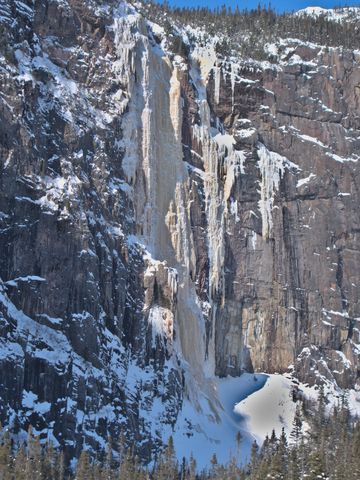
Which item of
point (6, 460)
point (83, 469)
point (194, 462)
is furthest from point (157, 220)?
point (6, 460)

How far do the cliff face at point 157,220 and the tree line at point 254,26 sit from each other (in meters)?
3.09

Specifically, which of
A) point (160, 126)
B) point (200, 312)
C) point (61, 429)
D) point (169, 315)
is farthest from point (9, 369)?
point (160, 126)

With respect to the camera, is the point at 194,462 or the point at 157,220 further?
the point at 157,220

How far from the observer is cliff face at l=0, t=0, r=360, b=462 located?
119 m

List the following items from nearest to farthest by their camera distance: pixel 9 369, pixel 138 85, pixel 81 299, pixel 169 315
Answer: pixel 9 369, pixel 81 299, pixel 169 315, pixel 138 85

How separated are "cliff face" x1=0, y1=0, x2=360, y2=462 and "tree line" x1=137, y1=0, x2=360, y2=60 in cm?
309

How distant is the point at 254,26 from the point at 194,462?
6794cm

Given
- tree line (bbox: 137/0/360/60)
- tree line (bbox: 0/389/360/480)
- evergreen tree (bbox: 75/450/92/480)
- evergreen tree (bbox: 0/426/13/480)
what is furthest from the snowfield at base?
tree line (bbox: 137/0/360/60)

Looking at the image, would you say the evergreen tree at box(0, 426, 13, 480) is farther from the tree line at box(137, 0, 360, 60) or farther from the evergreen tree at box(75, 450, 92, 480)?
the tree line at box(137, 0, 360, 60)

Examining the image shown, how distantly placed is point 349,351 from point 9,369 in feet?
159

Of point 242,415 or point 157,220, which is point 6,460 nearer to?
point 242,415

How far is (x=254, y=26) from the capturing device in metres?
164

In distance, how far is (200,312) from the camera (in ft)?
454

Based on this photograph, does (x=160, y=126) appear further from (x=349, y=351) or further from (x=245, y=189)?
(x=349, y=351)
